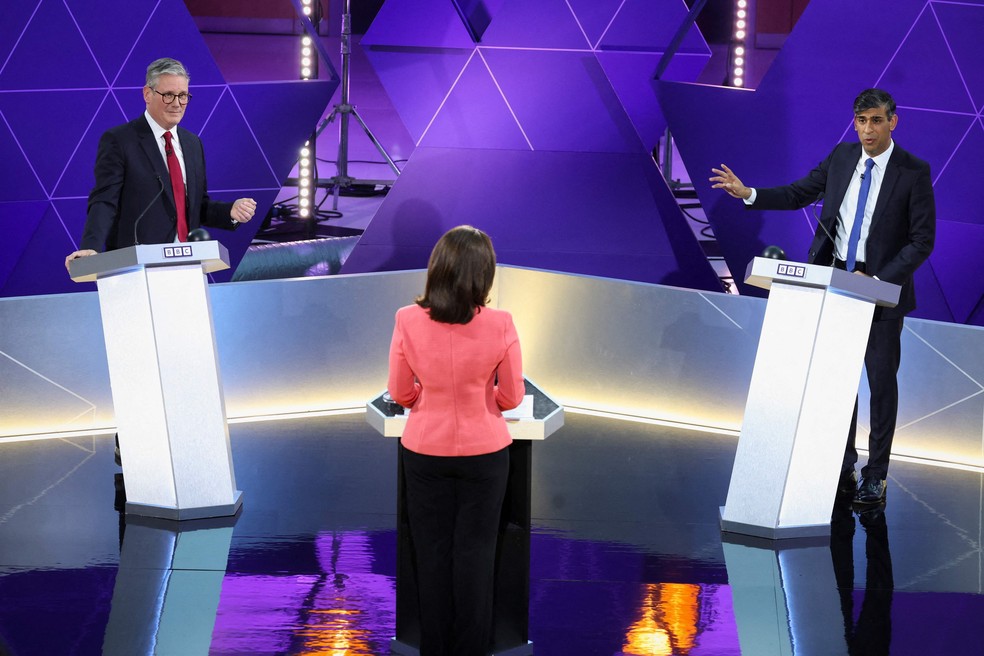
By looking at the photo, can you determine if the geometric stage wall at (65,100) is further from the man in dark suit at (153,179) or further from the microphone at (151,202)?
the microphone at (151,202)

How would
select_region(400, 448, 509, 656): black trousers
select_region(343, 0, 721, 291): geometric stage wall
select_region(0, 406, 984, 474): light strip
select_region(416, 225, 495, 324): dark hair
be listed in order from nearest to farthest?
select_region(416, 225, 495, 324): dark hair → select_region(400, 448, 509, 656): black trousers → select_region(0, 406, 984, 474): light strip → select_region(343, 0, 721, 291): geometric stage wall

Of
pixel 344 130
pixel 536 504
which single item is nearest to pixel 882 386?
pixel 536 504

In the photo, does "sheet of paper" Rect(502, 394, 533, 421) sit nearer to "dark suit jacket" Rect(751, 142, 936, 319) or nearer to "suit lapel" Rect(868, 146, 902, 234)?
"dark suit jacket" Rect(751, 142, 936, 319)

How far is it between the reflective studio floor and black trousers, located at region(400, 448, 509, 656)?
0.36 metres

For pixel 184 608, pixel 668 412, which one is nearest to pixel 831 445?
pixel 668 412

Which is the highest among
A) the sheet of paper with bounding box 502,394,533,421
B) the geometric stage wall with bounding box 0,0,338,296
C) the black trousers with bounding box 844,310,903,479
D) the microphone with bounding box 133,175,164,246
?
the geometric stage wall with bounding box 0,0,338,296

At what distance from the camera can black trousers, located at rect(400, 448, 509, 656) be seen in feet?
10.0

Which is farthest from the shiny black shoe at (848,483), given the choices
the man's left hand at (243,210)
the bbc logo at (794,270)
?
the man's left hand at (243,210)

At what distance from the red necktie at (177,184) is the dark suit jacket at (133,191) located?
2 cm

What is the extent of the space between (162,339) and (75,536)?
2.65ft

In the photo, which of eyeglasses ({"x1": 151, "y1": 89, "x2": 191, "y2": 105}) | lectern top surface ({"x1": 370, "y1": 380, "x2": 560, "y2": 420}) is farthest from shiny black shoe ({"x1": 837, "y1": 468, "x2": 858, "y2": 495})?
eyeglasses ({"x1": 151, "y1": 89, "x2": 191, "y2": 105})

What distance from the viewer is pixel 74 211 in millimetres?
6676

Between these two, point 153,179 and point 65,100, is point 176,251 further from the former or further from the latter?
point 65,100

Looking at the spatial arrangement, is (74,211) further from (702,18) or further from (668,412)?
(702,18)
